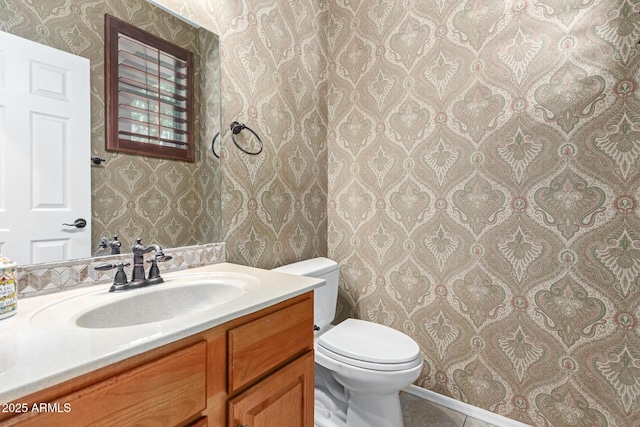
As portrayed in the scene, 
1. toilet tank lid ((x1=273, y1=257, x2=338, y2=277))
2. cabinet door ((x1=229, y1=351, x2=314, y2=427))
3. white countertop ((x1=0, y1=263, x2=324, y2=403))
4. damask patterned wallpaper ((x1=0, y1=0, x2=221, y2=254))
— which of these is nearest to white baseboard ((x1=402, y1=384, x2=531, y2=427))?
toilet tank lid ((x1=273, y1=257, x2=338, y2=277))

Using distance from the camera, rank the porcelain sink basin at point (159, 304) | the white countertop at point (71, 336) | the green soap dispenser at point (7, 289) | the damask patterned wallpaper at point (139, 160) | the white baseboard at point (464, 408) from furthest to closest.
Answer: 1. the white baseboard at point (464, 408)
2. the damask patterned wallpaper at point (139, 160)
3. the porcelain sink basin at point (159, 304)
4. the green soap dispenser at point (7, 289)
5. the white countertop at point (71, 336)

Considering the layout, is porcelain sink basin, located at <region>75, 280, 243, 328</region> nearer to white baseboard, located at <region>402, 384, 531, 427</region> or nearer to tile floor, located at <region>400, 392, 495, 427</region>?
tile floor, located at <region>400, 392, 495, 427</region>

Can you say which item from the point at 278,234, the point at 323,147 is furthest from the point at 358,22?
the point at 278,234

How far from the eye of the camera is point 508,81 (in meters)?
1.54

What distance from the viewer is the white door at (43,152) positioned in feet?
2.88

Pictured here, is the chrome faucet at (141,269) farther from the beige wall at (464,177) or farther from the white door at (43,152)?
the beige wall at (464,177)

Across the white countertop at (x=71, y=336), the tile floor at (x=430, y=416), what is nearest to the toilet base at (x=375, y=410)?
the tile floor at (x=430, y=416)

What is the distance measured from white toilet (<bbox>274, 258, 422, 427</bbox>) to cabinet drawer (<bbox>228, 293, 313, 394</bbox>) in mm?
357

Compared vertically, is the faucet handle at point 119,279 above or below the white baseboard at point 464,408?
above

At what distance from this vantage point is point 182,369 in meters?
0.67

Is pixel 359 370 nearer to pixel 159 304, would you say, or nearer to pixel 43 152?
pixel 159 304

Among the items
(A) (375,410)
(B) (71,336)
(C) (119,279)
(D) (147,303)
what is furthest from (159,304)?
(A) (375,410)

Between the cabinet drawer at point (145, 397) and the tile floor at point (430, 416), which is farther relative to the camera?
the tile floor at point (430, 416)

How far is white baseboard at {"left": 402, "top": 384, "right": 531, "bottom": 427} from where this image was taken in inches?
61.5
